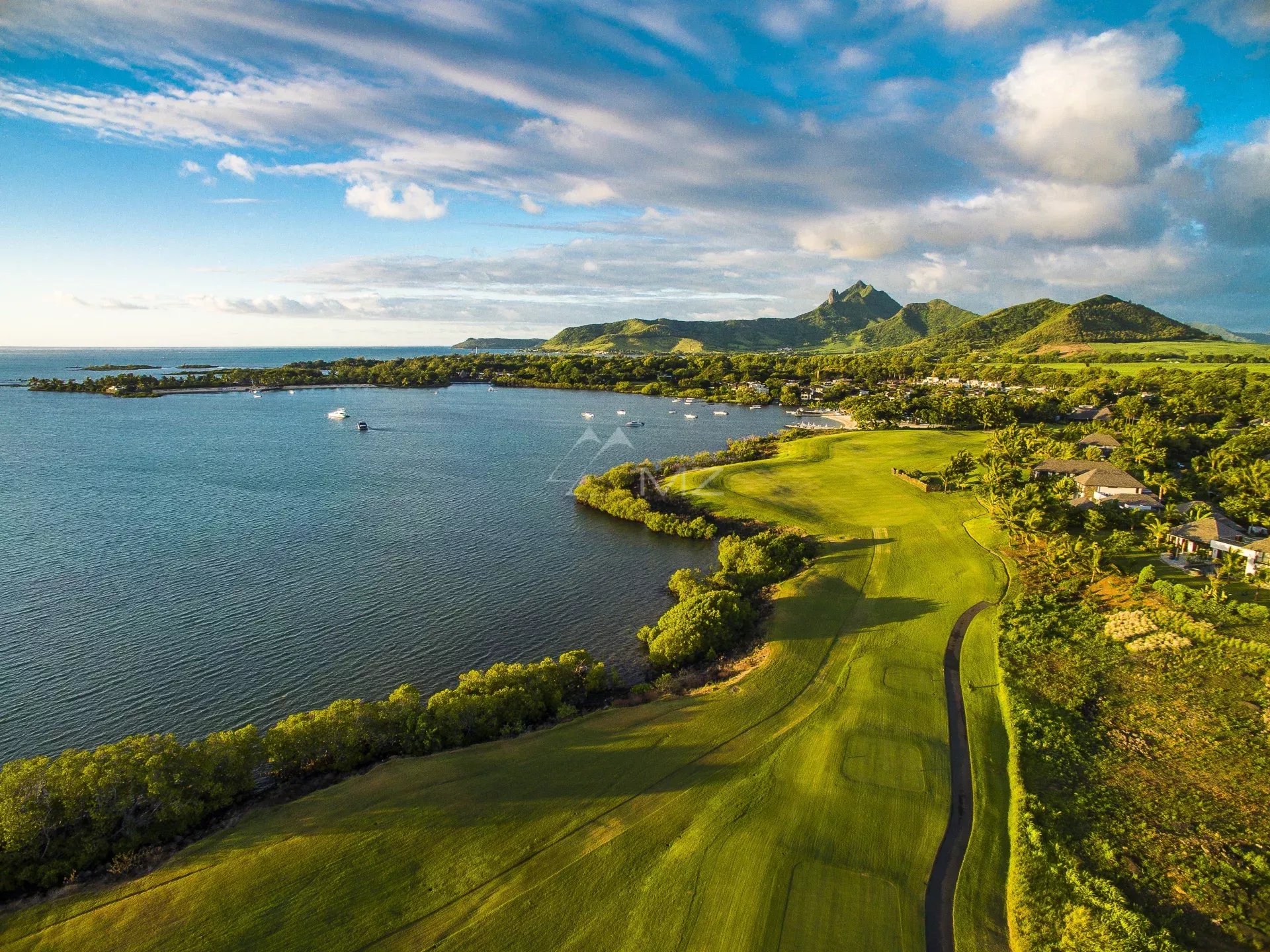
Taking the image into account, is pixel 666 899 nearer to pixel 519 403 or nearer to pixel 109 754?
pixel 109 754

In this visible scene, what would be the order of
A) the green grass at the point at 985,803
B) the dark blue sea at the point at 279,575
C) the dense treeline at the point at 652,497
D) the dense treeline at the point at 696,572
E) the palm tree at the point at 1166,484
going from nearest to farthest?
the green grass at the point at 985,803 → the dark blue sea at the point at 279,575 → the dense treeline at the point at 696,572 → the palm tree at the point at 1166,484 → the dense treeline at the point at 652,497

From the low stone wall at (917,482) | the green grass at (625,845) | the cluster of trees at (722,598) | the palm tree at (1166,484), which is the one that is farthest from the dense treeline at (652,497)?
the palm tree at (1166,484)

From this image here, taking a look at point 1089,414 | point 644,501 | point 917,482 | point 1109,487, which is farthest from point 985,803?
point 1089,414

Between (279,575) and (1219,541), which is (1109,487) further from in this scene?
(279,575)

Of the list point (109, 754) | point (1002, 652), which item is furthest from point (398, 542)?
point (1002, 652)

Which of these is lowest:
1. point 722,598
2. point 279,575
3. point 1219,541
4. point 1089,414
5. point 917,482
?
point 279,575

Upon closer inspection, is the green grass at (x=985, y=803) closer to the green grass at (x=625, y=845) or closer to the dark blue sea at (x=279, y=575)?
the green grass at (x=625, y=845)

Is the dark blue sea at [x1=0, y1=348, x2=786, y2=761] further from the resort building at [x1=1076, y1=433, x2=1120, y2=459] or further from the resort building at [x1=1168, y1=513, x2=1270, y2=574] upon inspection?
the resort building at [x1=1076, y1=433, x2=1120, y2=459]
